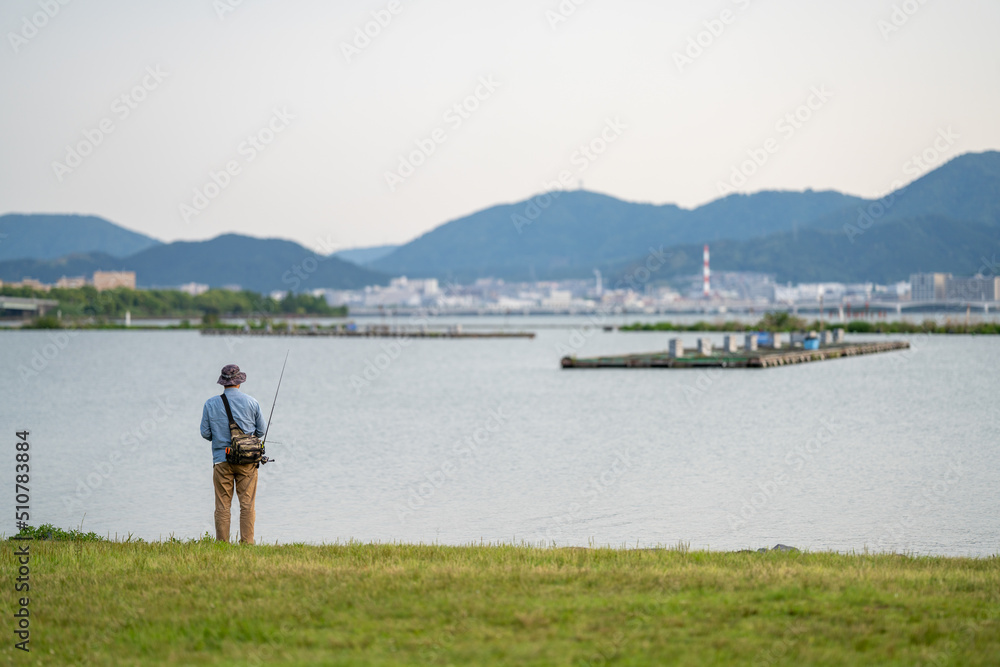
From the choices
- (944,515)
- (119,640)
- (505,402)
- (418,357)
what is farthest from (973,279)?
(119,640)

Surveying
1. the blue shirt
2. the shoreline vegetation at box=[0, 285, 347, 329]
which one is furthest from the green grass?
the shoreline vegetation at box=[0, 285, 347, 329]

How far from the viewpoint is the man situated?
9031mm

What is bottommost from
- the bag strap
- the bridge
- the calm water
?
the calm water

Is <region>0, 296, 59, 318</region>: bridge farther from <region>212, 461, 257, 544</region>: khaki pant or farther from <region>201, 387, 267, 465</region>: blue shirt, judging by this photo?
<region>201, 387, 267, 465</region>: blue shirt

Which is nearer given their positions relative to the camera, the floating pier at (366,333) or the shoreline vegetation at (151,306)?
the floating pier at (366,333)

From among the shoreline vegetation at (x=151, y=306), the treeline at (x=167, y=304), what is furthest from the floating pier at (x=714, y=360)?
the treeline at (x=167, y=304)

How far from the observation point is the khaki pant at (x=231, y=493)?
30.5 ft

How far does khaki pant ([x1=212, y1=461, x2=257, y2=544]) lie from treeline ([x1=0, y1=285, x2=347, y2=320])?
155m

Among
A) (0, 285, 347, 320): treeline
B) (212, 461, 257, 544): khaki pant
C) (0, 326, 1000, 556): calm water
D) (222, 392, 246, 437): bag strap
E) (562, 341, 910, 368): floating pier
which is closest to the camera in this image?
(222, 392, 246, 437): bag strap

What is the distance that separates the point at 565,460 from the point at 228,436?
11113mm

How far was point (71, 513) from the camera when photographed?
572 inches

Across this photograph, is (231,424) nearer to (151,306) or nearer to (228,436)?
(228,436)

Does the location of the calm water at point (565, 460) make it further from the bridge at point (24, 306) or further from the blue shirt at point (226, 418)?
the bridge at point (24, 306)

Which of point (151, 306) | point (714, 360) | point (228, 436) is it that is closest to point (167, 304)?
point (151, 306)
